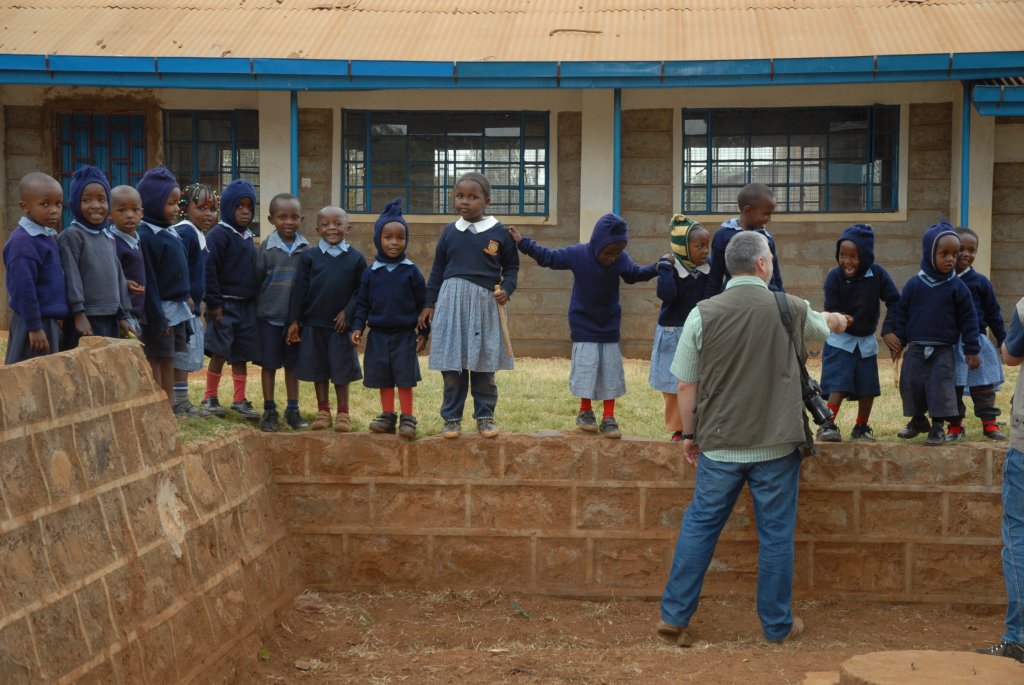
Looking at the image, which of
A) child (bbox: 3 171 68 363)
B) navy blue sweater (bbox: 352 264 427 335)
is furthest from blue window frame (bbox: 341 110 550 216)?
child (bbox: 3 171 68 363)

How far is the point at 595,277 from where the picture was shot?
7648 millimetres

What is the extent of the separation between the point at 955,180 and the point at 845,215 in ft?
3.94

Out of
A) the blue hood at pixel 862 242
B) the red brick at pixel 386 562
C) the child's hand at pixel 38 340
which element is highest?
the blue hood at pixel 862 242

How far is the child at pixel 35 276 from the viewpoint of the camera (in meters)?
6.39

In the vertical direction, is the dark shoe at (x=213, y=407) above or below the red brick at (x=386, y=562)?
above

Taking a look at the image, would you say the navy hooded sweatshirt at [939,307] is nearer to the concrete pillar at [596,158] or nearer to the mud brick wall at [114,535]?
the mud brick wall at [114,535]

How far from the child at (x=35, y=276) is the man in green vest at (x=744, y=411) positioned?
343 cm

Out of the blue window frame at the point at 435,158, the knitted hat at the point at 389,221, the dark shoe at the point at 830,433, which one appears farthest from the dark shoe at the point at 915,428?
the blue window frame at the point at 435,158

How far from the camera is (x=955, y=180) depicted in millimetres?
12906

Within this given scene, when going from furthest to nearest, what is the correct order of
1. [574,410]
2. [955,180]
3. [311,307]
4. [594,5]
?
[594,5]
[955,180]
[574,410]
[311,307]

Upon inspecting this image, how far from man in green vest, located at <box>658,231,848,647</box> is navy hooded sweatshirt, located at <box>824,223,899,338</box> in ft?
3.79

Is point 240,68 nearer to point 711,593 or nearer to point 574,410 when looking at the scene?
point 574,410

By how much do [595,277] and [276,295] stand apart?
2.13 metres

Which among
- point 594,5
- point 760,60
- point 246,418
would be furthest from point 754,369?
point 594,5
